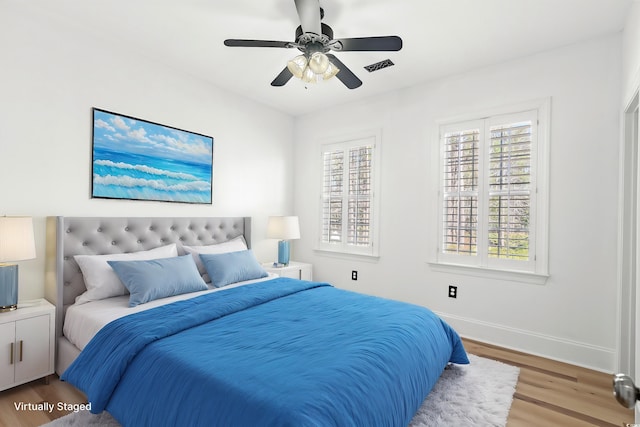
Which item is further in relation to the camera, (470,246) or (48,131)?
Answer: (470,246)

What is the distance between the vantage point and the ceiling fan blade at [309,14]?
1945mm

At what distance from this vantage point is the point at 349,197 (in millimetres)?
4215

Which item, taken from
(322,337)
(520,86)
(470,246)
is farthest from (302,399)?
(520,86)

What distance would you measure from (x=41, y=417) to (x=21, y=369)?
1.41ft

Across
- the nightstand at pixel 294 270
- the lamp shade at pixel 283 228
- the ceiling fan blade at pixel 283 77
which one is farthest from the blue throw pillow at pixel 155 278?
the ceiling fan blade at pixel 283 77

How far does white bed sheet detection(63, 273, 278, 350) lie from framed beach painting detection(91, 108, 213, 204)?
946 mm

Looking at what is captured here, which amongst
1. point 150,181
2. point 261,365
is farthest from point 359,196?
point 261,365

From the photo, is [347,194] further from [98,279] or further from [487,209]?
[98,279]

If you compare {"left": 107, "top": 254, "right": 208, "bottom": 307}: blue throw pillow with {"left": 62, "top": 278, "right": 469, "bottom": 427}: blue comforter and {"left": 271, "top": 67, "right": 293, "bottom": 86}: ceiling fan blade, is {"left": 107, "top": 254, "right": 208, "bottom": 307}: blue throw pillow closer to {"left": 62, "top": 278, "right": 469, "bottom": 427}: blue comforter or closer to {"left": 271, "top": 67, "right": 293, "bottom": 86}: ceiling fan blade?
{"left": 62, "top": 278, "right": 469, "bottom": 427}: blue comforter

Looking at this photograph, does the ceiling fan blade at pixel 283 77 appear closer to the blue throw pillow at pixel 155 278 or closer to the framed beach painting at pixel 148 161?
the framed beach painting at pixel 148 161

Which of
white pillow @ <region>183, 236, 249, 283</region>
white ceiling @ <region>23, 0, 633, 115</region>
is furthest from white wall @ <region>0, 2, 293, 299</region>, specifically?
white pillow @ <region>183, 236, 249, 283</region>

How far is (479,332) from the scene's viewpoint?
3.24m

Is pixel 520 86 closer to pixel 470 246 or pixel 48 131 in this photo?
pixel 470 246

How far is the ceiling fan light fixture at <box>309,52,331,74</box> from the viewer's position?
7.00 ft
